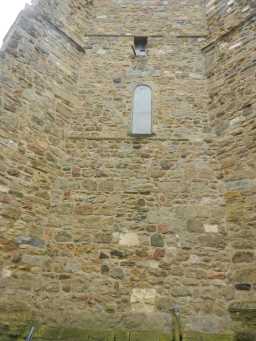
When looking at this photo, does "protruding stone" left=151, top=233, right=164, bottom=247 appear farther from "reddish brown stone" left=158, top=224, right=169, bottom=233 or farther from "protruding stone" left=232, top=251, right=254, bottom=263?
"protruding stone" left=232, top=251, right=254, bottom=263

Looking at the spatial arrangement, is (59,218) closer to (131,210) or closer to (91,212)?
(91,212)

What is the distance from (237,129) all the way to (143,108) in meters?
1.92

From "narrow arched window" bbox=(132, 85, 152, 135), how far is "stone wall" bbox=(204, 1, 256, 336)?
1.21 metres

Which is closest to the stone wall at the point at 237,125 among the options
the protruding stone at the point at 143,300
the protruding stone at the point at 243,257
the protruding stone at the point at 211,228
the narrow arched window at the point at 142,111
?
the protruding stone at the point at 243,257

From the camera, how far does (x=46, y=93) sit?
5.89 metres

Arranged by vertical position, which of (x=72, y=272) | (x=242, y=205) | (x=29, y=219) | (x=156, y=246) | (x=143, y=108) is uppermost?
(x=143, y=108)

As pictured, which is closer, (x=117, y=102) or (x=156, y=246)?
(x=156, y=246)

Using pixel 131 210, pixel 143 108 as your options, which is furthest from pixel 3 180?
pixel 143 108

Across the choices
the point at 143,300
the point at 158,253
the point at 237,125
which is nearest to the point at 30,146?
the point at 158,253

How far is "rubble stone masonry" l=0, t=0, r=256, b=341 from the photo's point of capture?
413 cm

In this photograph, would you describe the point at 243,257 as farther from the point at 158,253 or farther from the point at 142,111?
the point at 142,111

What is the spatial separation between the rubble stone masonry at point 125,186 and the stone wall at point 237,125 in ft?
0.07

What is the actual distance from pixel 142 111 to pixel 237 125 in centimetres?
187

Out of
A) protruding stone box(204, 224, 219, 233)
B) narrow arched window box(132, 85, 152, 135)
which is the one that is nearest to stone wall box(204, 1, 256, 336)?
protruding stone box(204, 224, 219, 233)
